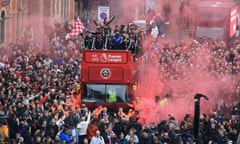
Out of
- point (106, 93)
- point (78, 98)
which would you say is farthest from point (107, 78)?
point (78, 98)

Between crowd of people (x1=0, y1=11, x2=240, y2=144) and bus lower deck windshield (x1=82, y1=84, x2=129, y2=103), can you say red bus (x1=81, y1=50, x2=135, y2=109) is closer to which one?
bus lower deck windshield (x1=82, y1=84, x2=129, y2=103)

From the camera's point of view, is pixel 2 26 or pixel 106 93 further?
pixel 2 26

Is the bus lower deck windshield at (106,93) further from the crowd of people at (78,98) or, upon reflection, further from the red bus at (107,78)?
the crowd of people at (78,98)

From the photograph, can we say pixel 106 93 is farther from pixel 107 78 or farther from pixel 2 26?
pixel 2 26

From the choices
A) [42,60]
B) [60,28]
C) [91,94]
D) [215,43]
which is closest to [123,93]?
[91,94]

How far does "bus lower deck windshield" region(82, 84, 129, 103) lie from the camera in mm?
18594

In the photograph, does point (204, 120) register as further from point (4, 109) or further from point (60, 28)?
point (60, 28)

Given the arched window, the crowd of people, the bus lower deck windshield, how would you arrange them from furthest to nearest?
the arched window → the bus lower deck windshield → the crowd of people

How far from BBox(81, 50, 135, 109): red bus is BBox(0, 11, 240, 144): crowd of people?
1.16 ft

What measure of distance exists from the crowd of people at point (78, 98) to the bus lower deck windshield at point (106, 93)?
1.15ft

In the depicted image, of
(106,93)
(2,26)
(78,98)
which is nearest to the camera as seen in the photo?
(106,93)

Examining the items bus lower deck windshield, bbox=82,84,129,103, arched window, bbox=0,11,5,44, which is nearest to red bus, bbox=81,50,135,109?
bus lower deck windshield, bbox=82,84,129,103

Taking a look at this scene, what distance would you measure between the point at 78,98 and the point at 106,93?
1023 mm

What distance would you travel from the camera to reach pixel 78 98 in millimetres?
19359
